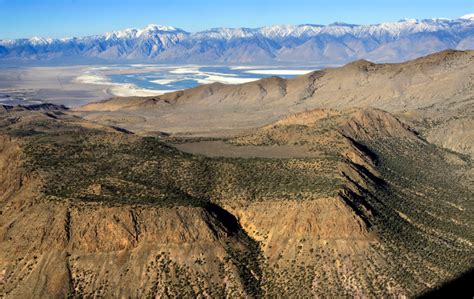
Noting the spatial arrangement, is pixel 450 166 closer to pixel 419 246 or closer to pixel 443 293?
pixel 419 246

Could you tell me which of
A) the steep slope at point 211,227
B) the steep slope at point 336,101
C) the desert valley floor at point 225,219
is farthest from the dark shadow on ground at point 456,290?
the steep slope at point 336,101

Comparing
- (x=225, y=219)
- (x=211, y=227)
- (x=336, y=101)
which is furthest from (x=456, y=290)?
(x=336, y=101)

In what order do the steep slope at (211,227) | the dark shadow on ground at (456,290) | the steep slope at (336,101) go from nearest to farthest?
1. the dark shadow on ground at (456,290)
2. the steep slope at (211,227)
3. the steep slope at (336,101)

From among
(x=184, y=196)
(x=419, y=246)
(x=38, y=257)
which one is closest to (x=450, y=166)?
(x=419, y=246)

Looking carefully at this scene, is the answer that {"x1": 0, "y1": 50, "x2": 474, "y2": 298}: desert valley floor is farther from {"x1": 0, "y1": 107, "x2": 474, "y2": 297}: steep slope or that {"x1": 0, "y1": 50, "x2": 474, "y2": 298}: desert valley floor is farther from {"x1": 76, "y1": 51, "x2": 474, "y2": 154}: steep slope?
{"x1": 76, "y1": 51, "x2": 474, "y2": 154}: steep slope

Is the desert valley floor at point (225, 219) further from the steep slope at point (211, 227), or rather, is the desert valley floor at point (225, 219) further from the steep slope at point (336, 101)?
the steep slope at point (336, 101)

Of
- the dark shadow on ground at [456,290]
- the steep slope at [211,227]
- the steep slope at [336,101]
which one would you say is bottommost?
the steep slope at [336,101]

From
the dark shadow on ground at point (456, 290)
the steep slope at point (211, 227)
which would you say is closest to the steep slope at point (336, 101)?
the steep slope at point (211, 227)

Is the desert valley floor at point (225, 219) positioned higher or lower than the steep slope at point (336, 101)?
higher

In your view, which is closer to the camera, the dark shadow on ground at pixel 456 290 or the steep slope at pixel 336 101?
the dark shadow on ground at pixel 456 290

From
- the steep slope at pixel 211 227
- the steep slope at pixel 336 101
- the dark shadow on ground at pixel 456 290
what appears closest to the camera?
the dark shadow on ground at pixel 456 290

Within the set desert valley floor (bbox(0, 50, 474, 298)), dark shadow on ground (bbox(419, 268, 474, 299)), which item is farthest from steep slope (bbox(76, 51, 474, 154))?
dark shadow on ground (bbox(419, 268, 474, 299))

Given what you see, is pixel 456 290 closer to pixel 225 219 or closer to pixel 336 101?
pixel 225 219
